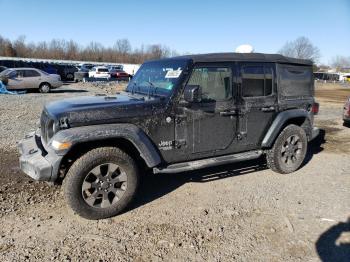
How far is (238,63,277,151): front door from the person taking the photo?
512cm

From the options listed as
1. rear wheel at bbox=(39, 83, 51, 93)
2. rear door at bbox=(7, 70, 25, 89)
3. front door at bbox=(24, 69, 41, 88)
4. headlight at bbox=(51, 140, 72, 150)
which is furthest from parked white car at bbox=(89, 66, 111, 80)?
headlight at bbox=(51, 140, 72, 150)

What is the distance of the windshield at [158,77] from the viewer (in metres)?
4.64

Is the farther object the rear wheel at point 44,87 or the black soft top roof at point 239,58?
the rear wheel at point 44,87

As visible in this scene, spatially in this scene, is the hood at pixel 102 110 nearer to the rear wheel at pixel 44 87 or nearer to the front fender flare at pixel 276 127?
the front fender flare at pixel 276 127

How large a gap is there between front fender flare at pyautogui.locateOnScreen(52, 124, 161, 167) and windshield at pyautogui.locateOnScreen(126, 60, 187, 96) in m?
0.75

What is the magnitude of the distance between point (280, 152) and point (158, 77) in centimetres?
243

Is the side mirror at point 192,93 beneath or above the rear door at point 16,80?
beneath

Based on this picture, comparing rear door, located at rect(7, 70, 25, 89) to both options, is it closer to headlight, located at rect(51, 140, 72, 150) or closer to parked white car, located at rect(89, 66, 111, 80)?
headlight, located at rect(51, 140, 72, 150)

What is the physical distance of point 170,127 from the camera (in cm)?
448

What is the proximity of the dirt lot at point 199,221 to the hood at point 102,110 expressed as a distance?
1.22 metres

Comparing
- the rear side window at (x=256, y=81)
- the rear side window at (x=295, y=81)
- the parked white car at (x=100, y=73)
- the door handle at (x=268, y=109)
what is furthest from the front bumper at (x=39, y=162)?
the parked white car at (x=100, y=73)

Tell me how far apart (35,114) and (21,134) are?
11.3 ft

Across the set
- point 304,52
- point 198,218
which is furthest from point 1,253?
point 304,52

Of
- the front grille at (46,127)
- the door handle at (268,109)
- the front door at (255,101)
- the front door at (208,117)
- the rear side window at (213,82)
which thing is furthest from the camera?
the door handle at (268,109)
